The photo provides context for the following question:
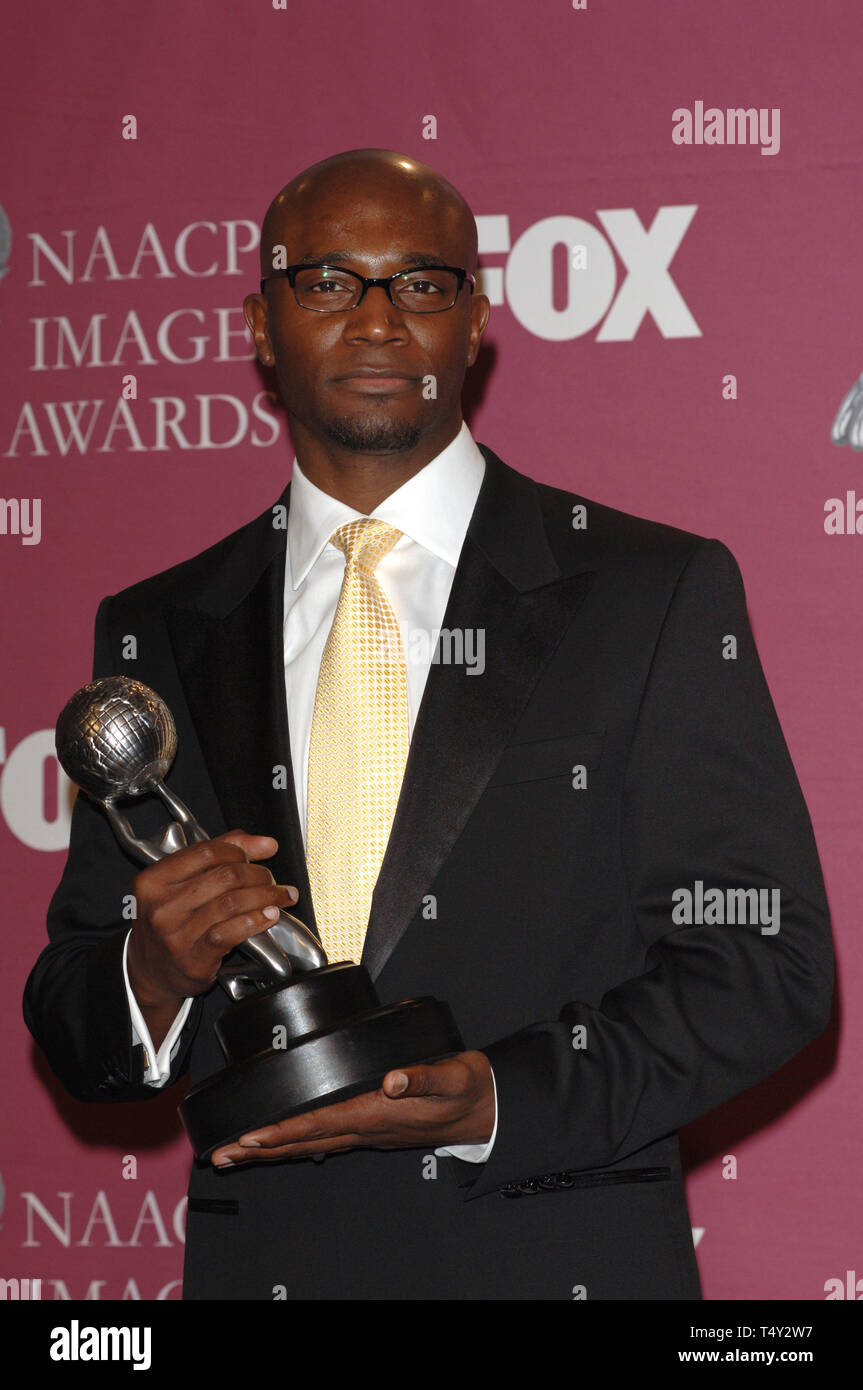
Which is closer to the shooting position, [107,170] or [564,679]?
[564,679]

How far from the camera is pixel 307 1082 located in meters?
1.39

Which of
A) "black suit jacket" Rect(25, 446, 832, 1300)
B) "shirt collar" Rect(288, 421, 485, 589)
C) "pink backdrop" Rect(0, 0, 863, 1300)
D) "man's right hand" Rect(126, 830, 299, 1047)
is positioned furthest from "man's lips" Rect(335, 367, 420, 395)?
"pink backdrop" Rect(0, 0, 863, 1300)

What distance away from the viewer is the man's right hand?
1.43 meters

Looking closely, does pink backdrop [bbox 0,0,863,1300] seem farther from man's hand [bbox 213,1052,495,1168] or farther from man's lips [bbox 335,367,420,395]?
man's hand [bbox 213,1052,495,1168]

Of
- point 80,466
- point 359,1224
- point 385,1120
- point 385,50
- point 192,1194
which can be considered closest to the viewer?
point 385,1120

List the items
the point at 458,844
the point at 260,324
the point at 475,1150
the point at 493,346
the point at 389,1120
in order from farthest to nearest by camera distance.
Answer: the point at 493,346 → the point at 260,324 → the point at 458,844 → the point at 475,1150 → the point at 389,1120

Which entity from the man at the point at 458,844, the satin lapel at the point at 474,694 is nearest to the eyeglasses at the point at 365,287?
the man at the point at 458,844

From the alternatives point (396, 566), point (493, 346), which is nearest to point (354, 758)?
point (396, 566)

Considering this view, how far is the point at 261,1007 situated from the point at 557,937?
1.08ft

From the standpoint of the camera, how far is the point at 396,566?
5.91ft

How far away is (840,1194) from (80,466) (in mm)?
1784

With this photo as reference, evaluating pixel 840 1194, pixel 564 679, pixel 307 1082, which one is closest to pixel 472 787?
pixel 564 679

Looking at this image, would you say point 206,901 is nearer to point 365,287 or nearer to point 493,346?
point 365,287
